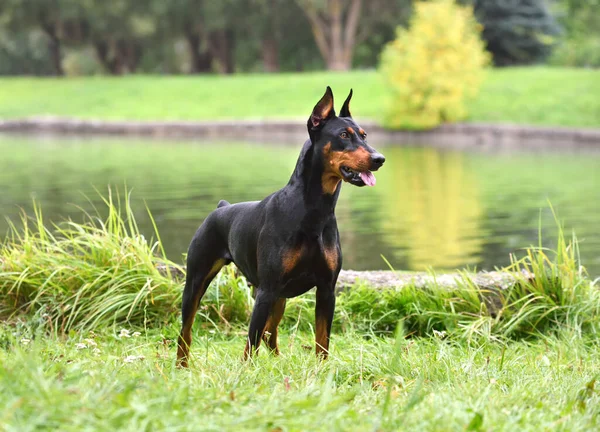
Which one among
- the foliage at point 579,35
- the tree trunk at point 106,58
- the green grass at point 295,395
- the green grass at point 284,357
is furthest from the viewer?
the tree trunk at point 106,58

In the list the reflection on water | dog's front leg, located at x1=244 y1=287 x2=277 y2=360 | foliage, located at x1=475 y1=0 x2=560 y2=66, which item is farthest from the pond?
foliage, located at x1=475 y1=0 x2=560 y2=66

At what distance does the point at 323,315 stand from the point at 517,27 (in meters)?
43.5

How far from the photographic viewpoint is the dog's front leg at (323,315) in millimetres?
4609

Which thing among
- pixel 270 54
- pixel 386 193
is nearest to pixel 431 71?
pixel 386 193

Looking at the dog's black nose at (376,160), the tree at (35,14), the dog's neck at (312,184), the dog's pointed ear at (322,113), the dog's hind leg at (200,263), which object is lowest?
the dog's hind leg at (200,263)

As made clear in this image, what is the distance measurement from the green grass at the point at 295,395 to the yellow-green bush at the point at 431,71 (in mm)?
28745

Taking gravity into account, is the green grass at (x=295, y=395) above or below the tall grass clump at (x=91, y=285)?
above

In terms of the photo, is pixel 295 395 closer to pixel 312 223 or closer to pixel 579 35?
pixel 312 223

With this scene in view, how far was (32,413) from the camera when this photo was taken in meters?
2.81

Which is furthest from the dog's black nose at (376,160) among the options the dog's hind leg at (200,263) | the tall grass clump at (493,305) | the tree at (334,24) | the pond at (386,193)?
the tree at (334,24)

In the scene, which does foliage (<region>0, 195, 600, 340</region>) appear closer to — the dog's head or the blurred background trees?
the dog's head

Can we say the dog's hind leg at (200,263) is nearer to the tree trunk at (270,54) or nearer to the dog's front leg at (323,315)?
the dog's front leg at (323,315)

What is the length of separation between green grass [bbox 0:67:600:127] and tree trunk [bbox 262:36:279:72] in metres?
9.08

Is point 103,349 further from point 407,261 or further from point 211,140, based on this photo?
point 211,140
